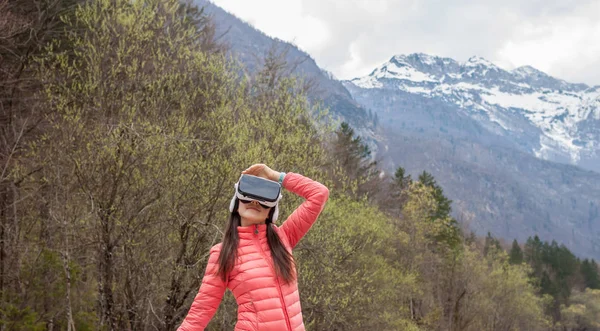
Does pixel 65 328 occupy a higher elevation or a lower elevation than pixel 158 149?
lower

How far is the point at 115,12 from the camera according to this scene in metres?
10.5

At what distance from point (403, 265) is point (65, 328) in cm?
2196

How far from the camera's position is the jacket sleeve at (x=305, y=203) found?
3699mm

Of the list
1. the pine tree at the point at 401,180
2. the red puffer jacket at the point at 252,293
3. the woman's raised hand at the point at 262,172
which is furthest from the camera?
the pine tree at the point at 401,180

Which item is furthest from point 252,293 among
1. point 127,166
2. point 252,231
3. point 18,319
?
point 18,319

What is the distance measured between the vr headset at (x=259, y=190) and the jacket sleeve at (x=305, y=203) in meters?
0.22

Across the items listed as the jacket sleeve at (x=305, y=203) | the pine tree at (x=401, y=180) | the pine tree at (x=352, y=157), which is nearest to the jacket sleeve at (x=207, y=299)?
the jacket sleeve at (x=305, y=203)

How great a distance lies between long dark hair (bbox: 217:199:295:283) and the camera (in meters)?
3.28

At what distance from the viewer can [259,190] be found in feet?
11.4

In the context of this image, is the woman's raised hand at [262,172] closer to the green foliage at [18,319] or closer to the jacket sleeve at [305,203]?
the jacket sleeve at [305,203]

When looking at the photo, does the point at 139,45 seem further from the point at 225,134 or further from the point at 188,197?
the point at 188,197

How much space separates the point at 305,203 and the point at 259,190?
0.47 m

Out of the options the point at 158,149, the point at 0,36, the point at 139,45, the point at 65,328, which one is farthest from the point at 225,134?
the point at 65,328

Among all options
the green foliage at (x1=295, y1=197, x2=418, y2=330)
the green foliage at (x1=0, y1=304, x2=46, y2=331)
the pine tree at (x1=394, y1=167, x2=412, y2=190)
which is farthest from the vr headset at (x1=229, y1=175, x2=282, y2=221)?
the pine tree at (x1=394, y1=167, x2=412, y2=190)
